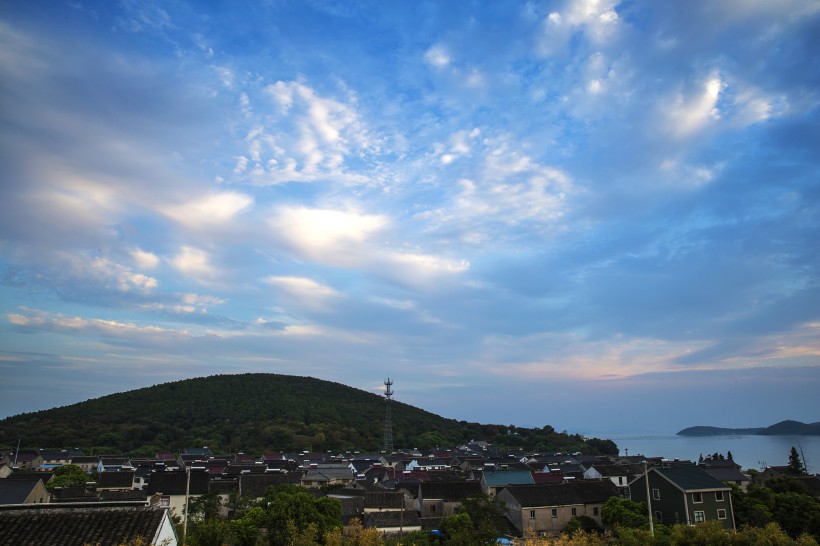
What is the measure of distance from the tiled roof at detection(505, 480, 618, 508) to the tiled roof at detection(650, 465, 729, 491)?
4.86m

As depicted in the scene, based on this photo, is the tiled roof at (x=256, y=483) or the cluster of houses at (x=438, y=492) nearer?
the cluster of houses at (x=438, y=492)

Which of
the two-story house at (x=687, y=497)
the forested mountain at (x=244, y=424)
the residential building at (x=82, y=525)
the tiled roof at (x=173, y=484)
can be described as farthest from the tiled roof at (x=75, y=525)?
the forested mountain at (x=244, y=424)

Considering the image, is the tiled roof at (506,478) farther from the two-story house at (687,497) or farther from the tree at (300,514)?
the tree at (300,514)

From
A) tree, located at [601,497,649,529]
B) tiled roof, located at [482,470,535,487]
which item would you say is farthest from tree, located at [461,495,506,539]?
tiled roof, located at [482,470,535,487]

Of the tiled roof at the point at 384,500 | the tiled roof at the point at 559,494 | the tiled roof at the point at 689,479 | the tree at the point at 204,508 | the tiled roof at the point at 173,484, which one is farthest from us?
the tiled roof at the point at 173,484

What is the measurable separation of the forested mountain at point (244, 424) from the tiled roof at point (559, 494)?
66711 millimetres

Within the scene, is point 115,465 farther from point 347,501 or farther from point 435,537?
point 435,537

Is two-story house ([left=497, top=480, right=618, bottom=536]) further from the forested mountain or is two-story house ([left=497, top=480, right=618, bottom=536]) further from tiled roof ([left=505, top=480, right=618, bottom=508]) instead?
the forested mountain

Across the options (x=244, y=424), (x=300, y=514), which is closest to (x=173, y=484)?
(x=300, y=514)

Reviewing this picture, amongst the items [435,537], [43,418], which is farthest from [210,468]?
[43,418]

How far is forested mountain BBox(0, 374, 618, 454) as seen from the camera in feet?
313

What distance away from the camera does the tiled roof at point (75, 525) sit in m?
11.4

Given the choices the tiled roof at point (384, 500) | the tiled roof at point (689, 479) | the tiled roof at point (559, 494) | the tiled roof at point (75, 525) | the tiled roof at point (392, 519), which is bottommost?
the tiled roof at point (392, 519)

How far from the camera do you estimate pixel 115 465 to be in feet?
210
